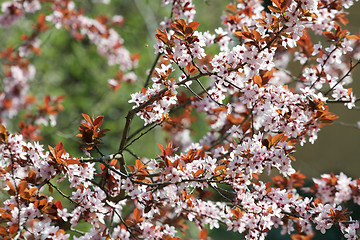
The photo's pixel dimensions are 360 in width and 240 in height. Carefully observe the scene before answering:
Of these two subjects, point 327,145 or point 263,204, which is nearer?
point 263,204

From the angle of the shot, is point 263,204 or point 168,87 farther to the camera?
point 263,204

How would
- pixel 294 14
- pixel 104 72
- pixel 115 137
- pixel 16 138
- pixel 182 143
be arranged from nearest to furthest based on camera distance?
pixel 294 14, pixel 16 138, pixel 182 143, pixel 115 137, pixel 104 72

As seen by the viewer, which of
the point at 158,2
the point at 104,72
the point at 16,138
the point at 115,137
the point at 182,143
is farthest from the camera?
the point at 158,2

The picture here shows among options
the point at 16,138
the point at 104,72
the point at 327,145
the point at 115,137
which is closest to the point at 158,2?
the point at 104,72

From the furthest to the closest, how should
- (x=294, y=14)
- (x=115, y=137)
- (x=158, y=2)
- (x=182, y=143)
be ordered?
(x=158, y=2) → (x=115, y=137) → (x=182, y=143) → (x=294, y=14)

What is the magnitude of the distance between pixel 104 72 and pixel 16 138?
15.7 ft

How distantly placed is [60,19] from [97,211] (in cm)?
262

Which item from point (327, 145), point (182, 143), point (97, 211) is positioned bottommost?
point (97, 211)

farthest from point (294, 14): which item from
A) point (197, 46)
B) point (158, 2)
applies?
point (158, 2)

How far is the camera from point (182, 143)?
3447mm

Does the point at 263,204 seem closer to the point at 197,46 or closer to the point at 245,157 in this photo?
the point at 245,157

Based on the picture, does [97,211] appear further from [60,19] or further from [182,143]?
[60,19]

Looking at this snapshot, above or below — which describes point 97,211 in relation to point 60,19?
below

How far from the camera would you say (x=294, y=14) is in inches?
53.3
